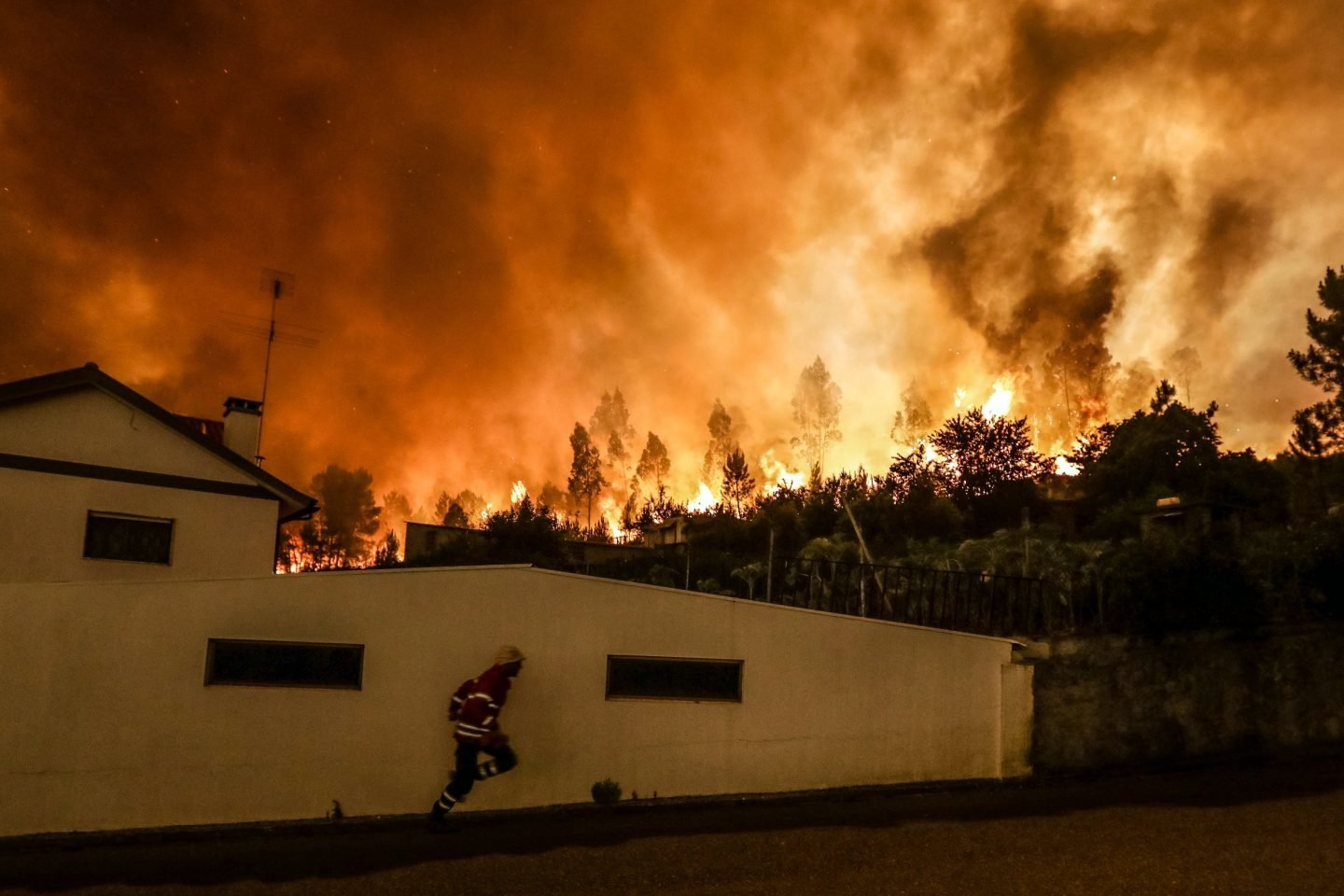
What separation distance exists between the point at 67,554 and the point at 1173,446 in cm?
3900

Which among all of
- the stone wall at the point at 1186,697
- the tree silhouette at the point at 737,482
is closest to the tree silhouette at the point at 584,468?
the tree silhouette at the point at 737,482

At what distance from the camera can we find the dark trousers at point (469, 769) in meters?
9.34

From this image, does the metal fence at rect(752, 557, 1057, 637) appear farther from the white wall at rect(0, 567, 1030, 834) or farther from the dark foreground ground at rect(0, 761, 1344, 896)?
the dark foreground ground at rect(0, 761, 1344, 896)

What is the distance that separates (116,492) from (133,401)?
4.73 ft

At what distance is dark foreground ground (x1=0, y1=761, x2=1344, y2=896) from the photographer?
Result: 7.25 m

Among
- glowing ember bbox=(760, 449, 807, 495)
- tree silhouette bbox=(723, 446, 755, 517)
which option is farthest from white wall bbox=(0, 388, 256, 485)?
glowing ember bbox=(760, 449, 807, 495)

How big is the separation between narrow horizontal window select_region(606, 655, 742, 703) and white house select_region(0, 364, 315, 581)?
5.94m

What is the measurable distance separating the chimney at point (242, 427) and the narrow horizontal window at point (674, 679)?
1043 centimetres

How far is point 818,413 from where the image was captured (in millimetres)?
72875

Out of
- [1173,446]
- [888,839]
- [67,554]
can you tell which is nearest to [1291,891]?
[888,839]

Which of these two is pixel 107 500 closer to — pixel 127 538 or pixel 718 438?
pixel 127 538

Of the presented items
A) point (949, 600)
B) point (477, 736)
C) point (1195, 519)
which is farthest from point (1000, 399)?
point (477, 736)

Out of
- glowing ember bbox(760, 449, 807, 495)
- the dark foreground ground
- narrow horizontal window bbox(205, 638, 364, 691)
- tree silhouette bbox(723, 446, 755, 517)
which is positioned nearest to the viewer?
the dark foreground ground

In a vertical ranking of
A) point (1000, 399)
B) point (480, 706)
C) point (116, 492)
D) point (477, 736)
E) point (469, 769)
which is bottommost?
point (469, 769)
